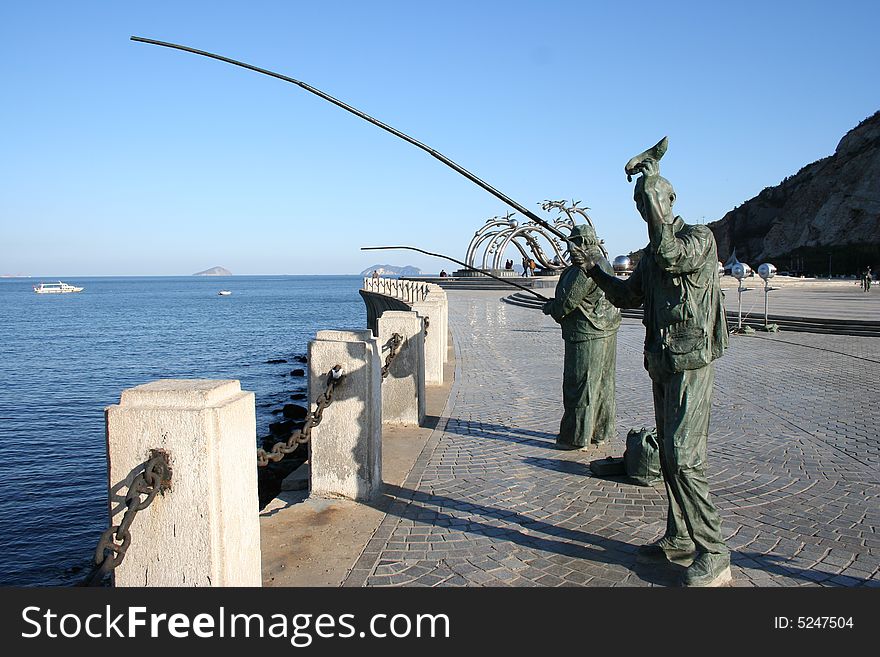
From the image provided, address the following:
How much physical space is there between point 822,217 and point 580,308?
266 ft

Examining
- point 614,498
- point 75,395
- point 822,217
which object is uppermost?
point 822,217

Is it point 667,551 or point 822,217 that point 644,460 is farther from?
point 822,217

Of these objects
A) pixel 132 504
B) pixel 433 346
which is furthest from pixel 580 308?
pixel 132 504

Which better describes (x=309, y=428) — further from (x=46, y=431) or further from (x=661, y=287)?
(x=46, y=431)

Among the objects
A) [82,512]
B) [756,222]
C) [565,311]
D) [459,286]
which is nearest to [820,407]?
[565,311]

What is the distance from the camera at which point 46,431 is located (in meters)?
16.5

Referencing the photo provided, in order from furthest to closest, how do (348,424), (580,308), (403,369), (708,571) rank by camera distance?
(403,369), (580,308), (348,424), (708,571)

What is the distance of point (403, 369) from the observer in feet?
25.0

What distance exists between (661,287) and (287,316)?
65.6 metres

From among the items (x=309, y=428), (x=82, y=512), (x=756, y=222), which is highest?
(x=756, y=222)

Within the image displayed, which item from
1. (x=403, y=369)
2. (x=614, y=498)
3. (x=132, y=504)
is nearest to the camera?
(x=132, y=504)

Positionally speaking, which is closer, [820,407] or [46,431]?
[820,407]

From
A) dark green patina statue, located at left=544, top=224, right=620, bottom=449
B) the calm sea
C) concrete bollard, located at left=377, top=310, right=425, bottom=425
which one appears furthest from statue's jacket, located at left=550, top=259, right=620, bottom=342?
the calm sea

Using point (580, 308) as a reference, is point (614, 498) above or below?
below
